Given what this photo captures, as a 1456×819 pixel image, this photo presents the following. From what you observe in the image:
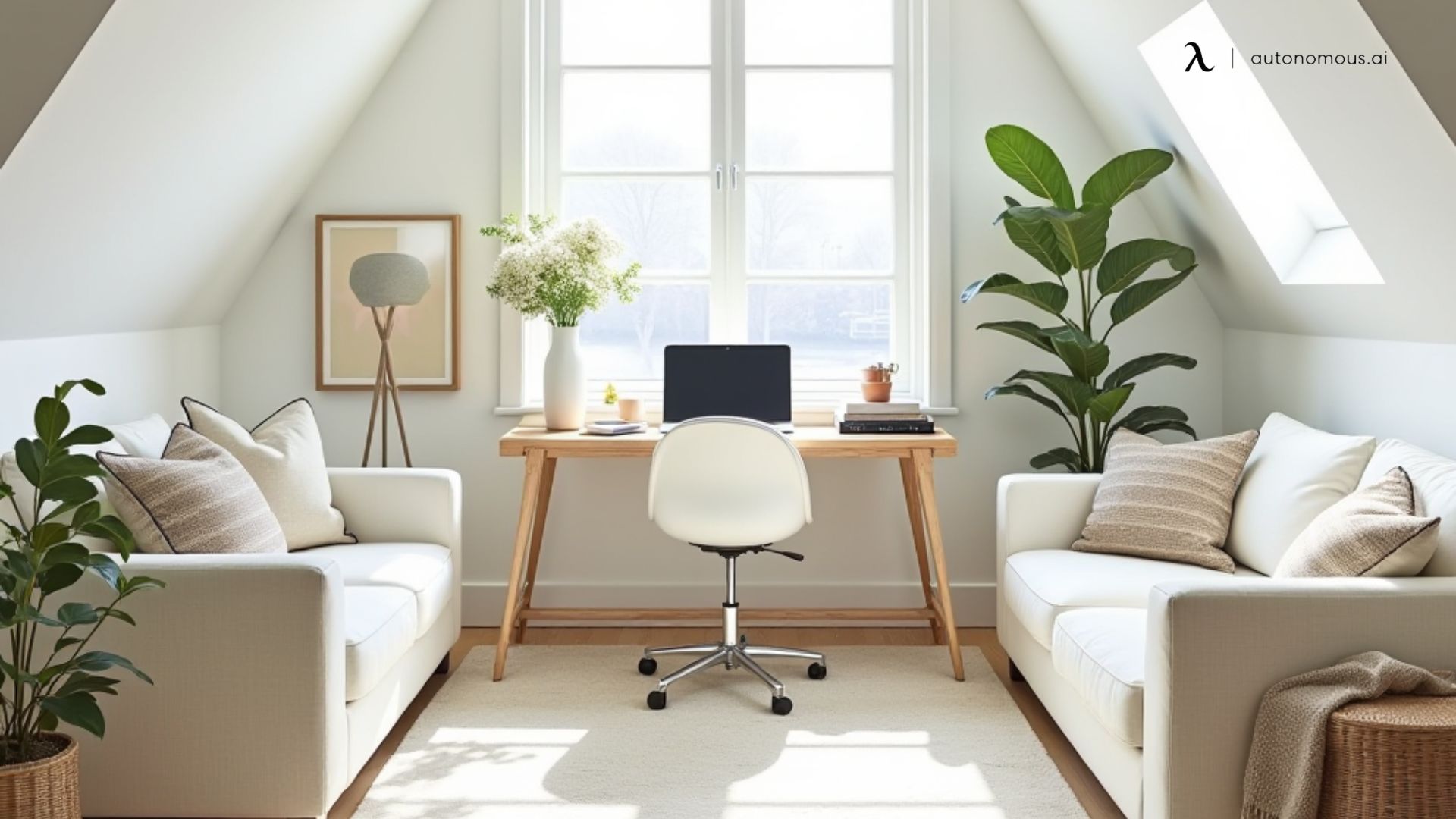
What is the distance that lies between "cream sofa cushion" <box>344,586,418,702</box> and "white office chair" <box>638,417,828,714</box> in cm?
78

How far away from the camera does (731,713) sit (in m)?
3.82

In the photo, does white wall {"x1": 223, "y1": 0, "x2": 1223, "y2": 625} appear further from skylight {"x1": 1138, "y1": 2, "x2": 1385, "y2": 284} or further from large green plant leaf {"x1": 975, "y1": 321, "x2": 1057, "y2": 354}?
skylight {"x1": 1138, "y1": 2, "x2": 1385, "y2": 284}

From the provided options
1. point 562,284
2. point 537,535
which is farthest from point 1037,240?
point 537,535

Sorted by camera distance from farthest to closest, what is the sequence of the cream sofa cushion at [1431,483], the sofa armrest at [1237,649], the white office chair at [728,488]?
1. the white office chair at [728,488]
2. the cream sofa cushion at [1431,483]
3. the sofa armrest at [1237,649]

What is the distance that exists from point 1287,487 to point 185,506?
8.79ft

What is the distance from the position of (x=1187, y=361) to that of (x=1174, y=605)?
6.89 feet

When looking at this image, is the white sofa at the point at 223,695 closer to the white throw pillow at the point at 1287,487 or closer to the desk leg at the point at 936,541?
the desk leg at the point at 936,541

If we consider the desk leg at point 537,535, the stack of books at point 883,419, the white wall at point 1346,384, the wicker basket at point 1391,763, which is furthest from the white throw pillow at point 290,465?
the white wall at point 1346,384

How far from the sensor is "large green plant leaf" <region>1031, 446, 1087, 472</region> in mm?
4508

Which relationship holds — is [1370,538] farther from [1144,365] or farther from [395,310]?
[395,310]

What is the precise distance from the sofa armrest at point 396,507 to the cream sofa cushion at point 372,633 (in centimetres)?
61

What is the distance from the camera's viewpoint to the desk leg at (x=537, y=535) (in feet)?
15.3

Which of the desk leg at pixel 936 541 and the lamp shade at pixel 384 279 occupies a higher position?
the lamp shade at pixel 384 279

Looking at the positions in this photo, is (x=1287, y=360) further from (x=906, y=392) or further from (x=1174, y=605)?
(x=1174, y=605)
